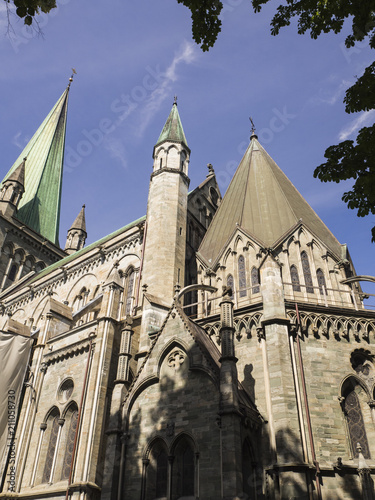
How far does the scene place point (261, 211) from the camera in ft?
77.7

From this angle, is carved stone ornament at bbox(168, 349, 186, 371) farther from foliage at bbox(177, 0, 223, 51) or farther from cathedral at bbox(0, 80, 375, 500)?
foliage at bbox(177, 0, 223, 51)

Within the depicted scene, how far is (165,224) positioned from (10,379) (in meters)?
11.4

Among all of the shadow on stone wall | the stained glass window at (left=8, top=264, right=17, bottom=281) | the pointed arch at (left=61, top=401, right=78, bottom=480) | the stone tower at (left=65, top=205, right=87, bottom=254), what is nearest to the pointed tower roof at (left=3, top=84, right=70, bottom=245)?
the stone tower at (left=65, top=205, right=87, bottom=254)

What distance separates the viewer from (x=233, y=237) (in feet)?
74.8

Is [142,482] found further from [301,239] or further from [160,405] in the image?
[301,239]

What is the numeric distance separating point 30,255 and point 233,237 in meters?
32.3

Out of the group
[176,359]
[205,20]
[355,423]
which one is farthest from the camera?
[176,359]

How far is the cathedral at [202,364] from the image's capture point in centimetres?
1381

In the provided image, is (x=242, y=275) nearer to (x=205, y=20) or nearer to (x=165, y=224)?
(x=165, y=224)

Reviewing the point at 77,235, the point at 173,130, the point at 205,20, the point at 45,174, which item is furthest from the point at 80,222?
the point at 205,20

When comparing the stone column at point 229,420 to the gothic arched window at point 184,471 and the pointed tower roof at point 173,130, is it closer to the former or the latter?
the gothic arched window at point 184,471

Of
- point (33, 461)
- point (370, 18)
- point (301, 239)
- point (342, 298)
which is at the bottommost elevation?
point (33, 461)

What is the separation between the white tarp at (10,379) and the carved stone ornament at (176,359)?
1053 cm

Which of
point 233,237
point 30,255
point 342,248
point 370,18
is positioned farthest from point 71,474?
point 30,255
